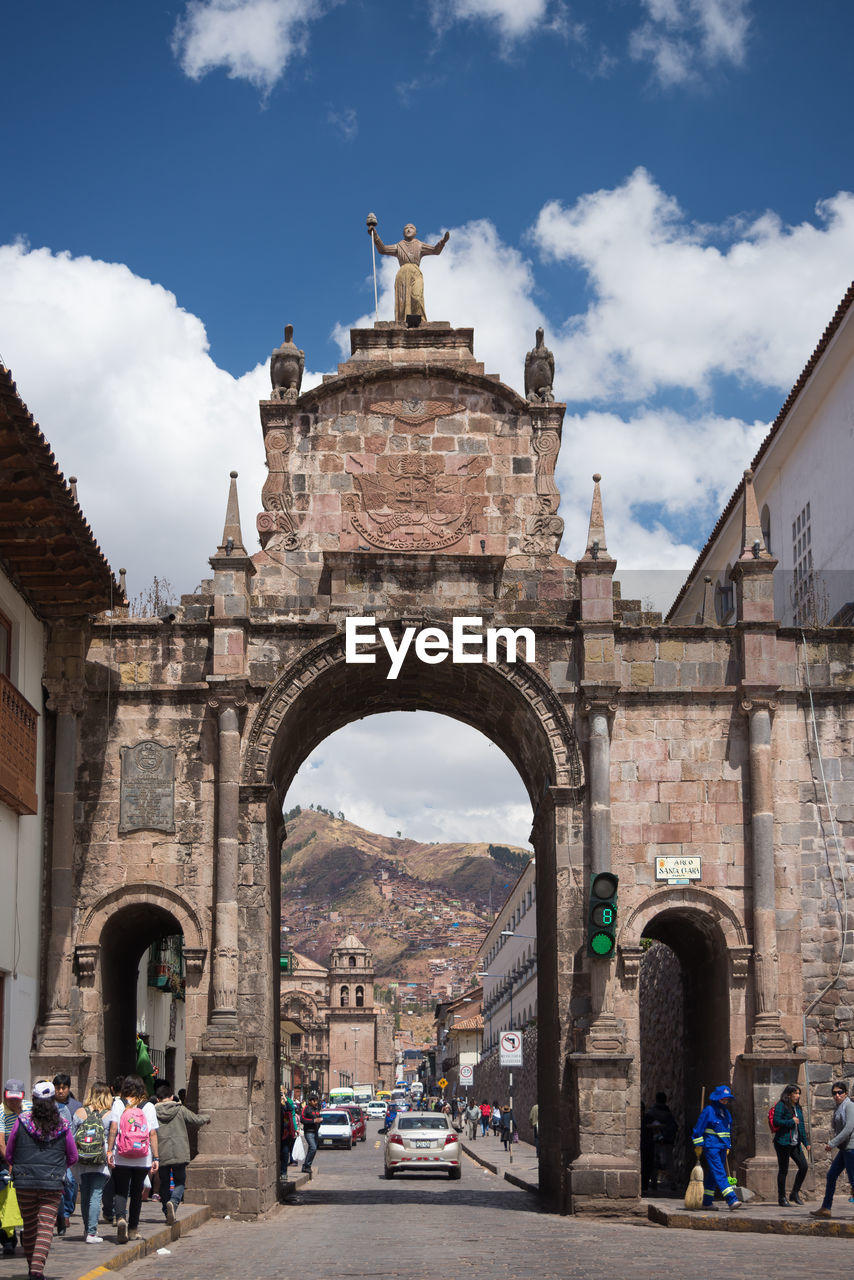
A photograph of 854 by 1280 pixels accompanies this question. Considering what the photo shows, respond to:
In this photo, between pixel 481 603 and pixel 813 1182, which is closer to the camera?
pixel 813 1182

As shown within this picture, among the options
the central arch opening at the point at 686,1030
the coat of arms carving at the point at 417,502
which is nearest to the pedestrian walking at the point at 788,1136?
the central arch opening at the point at 686,1030

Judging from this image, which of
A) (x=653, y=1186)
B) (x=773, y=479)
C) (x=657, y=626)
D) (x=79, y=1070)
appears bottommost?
(x=653, y=1186)

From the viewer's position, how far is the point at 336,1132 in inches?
2062

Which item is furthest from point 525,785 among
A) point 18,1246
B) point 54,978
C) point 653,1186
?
point 18,1246

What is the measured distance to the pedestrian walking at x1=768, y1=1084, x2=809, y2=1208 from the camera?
19.4m

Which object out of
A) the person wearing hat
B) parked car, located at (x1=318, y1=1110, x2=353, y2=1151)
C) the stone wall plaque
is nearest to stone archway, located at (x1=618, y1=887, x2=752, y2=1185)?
the stone wall plaque

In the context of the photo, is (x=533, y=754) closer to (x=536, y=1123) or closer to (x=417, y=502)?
(x=417, y=502)

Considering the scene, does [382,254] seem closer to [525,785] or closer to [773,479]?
[525,785]

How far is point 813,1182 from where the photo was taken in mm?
20953

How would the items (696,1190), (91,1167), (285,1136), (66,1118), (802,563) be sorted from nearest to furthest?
(91,1167) < (66,1118) < (696,1190) < (285,1136) < (802,563)

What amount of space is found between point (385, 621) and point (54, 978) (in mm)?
6840

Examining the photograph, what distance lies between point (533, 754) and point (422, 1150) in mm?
10995

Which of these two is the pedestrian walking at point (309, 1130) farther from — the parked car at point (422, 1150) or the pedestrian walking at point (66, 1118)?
the pedestrian walking at point (66, 1118)

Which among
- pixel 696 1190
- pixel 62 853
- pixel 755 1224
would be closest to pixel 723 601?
pixel 696 1190
